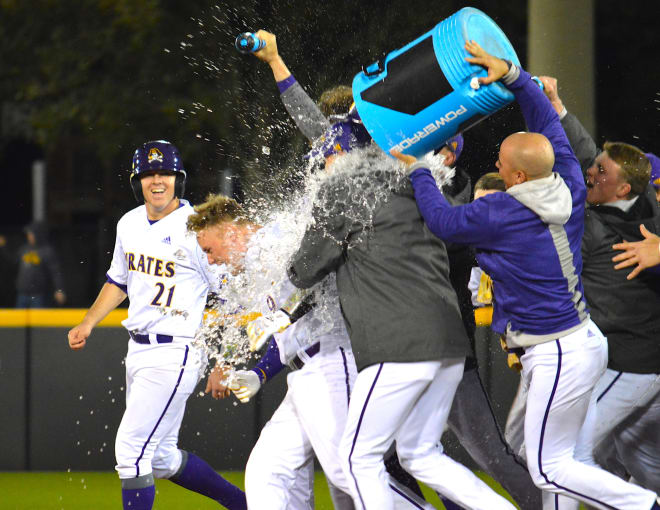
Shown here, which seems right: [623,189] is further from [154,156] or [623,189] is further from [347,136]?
[154,156]

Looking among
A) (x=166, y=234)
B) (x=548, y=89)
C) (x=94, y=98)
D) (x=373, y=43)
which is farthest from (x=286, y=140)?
(x=94, y=98)

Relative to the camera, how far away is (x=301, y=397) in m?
4.66

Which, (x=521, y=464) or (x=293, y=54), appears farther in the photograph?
(x=293, y=54)

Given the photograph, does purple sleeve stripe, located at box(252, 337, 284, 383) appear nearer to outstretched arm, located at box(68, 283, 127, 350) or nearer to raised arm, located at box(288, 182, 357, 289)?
raised arm, located at box(288, 182, 357, 289)

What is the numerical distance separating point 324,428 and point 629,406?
1.68 m

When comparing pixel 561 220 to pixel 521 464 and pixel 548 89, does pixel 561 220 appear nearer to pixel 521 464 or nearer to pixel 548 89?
pixel 548 89

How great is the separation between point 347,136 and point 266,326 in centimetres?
96

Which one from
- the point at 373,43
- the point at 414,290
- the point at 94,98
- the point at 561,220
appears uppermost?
the point at 94,98

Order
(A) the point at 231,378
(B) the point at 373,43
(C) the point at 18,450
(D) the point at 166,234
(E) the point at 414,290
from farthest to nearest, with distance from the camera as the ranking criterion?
(B) the point at 373,43, (C) the point at 18,450, (D) the point at 166,234, (A) the point at 231,378, (E) the point at 414,290

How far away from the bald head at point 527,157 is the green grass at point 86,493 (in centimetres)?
277

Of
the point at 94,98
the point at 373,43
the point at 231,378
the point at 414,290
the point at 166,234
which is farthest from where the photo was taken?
the point at 94,98

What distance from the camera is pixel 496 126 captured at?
980 centimetres

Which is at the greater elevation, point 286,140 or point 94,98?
point 94,98

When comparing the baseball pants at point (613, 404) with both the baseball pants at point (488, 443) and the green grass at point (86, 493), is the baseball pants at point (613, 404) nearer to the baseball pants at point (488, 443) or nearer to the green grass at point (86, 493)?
the baseball pants at point (488, 443)
